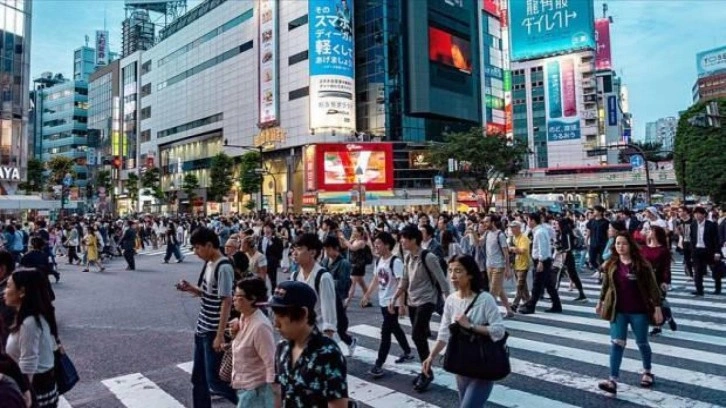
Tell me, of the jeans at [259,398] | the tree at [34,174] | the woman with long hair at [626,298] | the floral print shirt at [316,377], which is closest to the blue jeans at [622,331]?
the woman with long hair at [626,298]

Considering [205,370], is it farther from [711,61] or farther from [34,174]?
[711,61]

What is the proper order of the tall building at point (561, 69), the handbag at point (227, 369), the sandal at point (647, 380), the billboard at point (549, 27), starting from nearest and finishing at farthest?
1. the handbag at point (227, 369)
2. the sandal at point (647, 380)
3. the billboard at point (549, 27)
4. the tall building at point (561, 69)

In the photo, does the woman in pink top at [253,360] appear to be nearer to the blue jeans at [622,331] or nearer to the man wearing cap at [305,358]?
the man wearing cap at [305,358]

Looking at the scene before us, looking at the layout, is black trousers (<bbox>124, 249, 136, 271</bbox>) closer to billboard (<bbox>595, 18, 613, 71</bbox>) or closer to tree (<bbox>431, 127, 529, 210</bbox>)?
tree (<bbox>431, 127, 529, 210</bbox>)

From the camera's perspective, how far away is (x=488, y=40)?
225 ft

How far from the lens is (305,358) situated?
234cm

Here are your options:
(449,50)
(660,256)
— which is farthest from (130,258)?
(449,50)

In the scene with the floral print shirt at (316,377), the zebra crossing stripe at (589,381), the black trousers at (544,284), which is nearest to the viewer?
the floral print shirt at (316,377)

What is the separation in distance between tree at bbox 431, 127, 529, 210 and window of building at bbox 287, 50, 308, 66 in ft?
55.6

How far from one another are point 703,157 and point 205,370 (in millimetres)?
39672

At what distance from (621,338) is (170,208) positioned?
75.9m

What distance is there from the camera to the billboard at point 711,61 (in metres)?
106

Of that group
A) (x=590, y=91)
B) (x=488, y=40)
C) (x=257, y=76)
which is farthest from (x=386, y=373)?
(x=590, y=91)

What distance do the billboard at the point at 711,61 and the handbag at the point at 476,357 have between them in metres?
129
